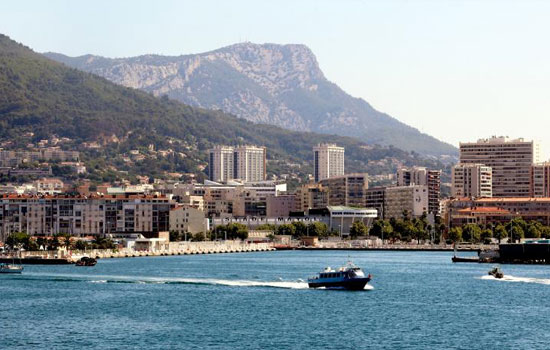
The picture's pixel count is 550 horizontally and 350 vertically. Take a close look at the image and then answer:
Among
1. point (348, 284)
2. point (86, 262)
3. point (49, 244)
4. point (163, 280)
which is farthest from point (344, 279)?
point (49, 244)

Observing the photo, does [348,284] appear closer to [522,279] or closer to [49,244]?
[522,279]

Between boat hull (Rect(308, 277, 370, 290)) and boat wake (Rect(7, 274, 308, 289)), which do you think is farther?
boat wake (Rect(7, 274, 308, 289))

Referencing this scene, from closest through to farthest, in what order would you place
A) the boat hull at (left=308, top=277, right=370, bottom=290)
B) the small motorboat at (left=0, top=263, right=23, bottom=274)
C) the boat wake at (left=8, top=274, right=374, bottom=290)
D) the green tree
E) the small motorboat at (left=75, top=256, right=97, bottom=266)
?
the boat hull at (left=308, top=277, right=370, bottom=290) → the boat wake at (left=8, top=274, right=374, bottom=290) → the small motorboat at (left=0, top=263, right=23, bottom=274) → the small motorboat at (left=75, top=256, right=97, bottom=266) → the green tree

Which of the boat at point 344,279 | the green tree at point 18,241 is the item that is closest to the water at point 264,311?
the boat at point 344,279

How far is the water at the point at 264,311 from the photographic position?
244ft

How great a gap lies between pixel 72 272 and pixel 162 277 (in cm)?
1375

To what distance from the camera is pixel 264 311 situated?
89875mm

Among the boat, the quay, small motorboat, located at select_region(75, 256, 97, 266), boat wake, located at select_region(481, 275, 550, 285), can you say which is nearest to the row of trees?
small motorboat, located at select_region(75, 256, 97, 266)

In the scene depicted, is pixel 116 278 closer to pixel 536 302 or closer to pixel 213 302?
pixel 213 302

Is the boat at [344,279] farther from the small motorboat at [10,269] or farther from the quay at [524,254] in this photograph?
the quay at [524,254]

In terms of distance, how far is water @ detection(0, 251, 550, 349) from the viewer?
74.4 m

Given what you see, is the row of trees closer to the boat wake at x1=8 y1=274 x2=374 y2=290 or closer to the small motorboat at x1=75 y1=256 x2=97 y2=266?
the small motorboat at x1=75 y1=256 x2=97 y2=266

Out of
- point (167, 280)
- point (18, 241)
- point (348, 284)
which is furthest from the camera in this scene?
point (18, 241)

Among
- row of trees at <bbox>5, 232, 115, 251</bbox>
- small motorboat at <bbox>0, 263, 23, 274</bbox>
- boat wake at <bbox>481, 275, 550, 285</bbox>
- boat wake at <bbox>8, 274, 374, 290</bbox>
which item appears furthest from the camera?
row of trees at <bbox>5, 232, 115, 251</bbox>
